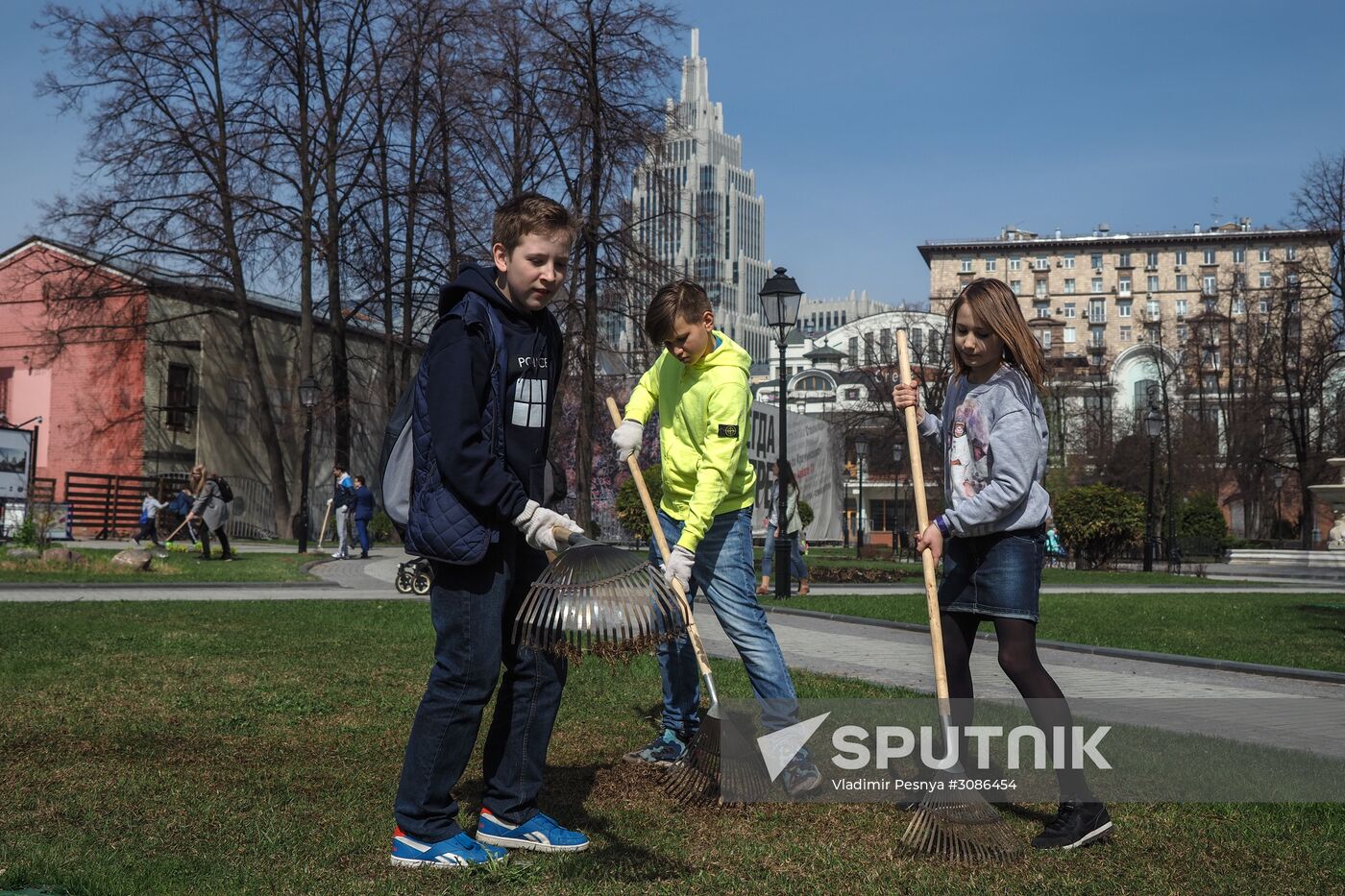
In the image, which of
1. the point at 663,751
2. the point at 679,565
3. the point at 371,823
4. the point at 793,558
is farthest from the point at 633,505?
the point at 371,823

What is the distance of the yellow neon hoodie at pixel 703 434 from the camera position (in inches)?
179

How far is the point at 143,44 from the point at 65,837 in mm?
31666

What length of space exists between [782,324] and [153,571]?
9.72 meters

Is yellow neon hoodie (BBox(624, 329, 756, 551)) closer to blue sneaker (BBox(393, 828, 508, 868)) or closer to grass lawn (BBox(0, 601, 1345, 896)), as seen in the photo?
grass lawn (BBox(0, 601, 1345, 896))

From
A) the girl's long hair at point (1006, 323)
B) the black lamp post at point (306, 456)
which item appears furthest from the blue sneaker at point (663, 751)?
the black lamp post at point (306, 456)

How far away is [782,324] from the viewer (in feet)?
54.7

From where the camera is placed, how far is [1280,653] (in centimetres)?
1006

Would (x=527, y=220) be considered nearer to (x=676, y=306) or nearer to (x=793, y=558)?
(x=676, y=306)

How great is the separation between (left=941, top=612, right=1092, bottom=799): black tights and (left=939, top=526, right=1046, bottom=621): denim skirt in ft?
0.15

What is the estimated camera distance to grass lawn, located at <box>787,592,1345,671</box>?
33.8 feet

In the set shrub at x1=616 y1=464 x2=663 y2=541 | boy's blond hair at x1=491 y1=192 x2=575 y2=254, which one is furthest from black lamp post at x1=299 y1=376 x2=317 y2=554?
boy's blond hair at x1=491 y1=192 x2=575 y2=254

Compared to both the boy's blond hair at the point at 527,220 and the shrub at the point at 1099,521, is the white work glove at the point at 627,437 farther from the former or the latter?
the shrub at the point at 1099,521

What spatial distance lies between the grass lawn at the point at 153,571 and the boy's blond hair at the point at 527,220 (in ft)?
45.3

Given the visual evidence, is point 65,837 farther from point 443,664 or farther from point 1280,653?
point 1280,653
